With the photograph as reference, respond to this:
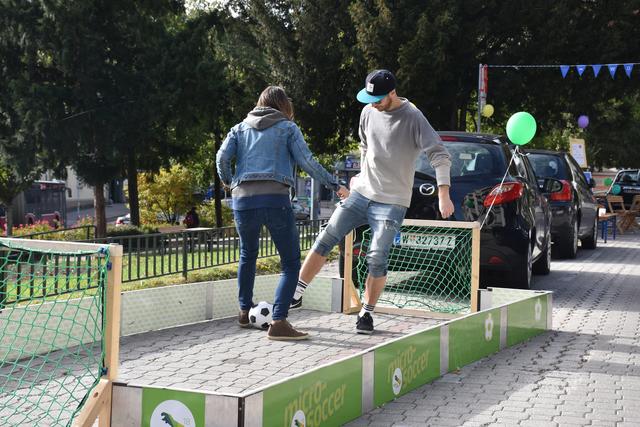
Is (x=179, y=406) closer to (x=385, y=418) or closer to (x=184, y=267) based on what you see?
(x=385, y=418)

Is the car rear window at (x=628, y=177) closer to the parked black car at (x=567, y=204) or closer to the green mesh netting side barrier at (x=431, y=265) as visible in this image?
the parked black car at (x=567, y=204)

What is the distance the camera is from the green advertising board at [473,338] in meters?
6.22

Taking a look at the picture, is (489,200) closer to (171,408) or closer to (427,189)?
(427,189)

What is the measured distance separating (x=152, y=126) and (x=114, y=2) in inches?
169

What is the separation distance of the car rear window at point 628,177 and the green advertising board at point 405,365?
95.7 feet

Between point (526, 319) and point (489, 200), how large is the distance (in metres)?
2.20

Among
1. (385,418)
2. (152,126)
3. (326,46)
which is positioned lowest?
(385,418)

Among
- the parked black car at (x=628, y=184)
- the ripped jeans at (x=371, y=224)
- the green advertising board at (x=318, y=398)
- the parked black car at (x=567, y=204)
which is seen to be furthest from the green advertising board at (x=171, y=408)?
the parked black car at (x=628, y=184)

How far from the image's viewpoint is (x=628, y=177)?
33344mm

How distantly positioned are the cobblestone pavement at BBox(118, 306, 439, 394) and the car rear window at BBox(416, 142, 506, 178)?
6.44 ft

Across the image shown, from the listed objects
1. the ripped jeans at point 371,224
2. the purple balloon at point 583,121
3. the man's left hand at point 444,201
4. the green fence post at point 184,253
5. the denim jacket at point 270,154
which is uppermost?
the purple balloon at point 583,121

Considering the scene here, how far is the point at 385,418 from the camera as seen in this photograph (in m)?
5.02

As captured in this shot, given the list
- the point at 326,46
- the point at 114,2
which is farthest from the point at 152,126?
the point at 326,46

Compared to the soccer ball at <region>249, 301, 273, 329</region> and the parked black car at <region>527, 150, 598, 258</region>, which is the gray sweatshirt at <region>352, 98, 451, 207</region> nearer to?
the soccer ball at <region>249, 301, 273, 329</region>
